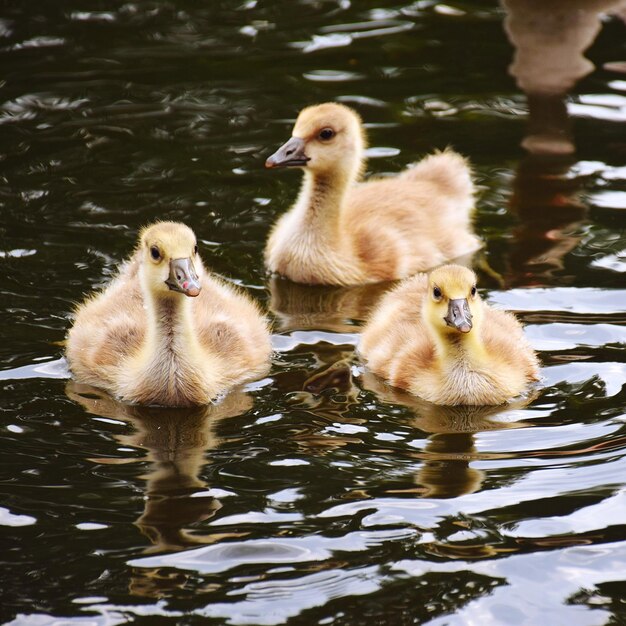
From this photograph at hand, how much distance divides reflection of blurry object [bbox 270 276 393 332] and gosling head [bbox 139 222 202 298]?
1.22m

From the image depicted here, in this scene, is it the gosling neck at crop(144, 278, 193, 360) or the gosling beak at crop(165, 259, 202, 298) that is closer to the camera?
the gosling beak at crop(165, 259, 202, 298)

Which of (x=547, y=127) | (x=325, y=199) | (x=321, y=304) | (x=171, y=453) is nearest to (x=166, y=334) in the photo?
(x=171, y=453)

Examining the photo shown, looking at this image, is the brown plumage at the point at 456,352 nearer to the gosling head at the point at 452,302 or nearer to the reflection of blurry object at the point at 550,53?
the gosling head at the point at 452,302

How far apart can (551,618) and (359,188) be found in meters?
4.38

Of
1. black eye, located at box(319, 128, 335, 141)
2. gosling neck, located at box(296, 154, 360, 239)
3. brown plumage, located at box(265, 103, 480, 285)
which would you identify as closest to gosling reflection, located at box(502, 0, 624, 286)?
brown plumage, located at box(265, 103, 480, 285)

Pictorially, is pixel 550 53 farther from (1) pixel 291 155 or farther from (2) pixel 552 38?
(1) pixel 291 155

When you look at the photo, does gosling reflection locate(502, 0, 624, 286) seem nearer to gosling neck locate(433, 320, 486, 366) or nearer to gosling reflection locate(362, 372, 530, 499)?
gosling neck locate(433, 320, 486, 366)

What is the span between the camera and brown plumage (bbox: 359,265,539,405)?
618cm

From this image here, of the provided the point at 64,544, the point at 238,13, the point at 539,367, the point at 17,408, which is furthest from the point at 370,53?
the point at 64,544

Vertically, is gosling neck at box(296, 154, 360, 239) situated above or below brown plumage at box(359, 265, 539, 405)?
above

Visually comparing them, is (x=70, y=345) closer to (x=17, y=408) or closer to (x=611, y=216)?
(x=17, y=408)

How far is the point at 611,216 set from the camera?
27.0 feet

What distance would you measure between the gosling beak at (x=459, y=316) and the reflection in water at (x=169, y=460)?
1.06 meters

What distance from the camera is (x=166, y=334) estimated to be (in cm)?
627
